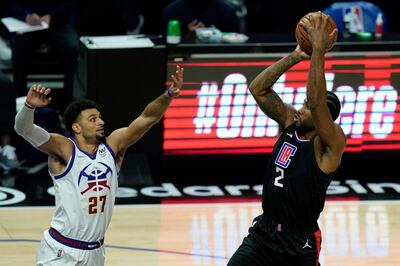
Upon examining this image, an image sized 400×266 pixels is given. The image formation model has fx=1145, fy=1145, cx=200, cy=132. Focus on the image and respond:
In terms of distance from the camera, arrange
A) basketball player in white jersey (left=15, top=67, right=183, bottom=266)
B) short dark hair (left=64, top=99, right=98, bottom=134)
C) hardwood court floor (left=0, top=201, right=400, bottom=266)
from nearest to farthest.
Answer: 1. basketball player in white jersey (left=15, top=67, right=183, bottom=266)
2. short dark hair (left=64, top=99, right=98, bottom=134)
3. hardwood court floor (left=0, top=201, right=400, bottom=266)

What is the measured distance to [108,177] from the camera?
26.8 ft

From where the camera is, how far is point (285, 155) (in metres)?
7.93

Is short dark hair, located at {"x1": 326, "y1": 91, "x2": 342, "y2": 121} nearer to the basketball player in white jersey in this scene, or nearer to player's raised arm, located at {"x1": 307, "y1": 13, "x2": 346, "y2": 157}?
player's raised arm, located at {"x1": 307, "y1": 13, "x2": 346, "y2": 157}

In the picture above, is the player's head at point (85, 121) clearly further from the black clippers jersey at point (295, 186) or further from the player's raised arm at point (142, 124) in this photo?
the black clippers jersey at point (295, 186)

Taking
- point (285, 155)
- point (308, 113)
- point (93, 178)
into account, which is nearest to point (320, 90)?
point (308, 113)

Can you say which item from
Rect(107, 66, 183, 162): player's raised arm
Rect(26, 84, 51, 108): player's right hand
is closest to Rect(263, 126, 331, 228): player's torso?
Rect(107, 66, 183, 162): player's raised arm

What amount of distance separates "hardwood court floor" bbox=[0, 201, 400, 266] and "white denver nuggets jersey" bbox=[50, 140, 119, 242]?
2081 mm

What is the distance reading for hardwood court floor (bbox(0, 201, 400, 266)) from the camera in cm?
1038

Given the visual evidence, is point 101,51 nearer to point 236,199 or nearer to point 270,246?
point 236,199

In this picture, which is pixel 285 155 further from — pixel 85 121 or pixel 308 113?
pixel 85 121

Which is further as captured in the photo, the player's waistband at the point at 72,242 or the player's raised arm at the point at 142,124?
the player's raised arm at the point at 142,124

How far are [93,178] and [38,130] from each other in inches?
20.4

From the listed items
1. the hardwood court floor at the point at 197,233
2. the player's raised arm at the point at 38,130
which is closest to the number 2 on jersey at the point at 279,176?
the player's raised arm at the point at 38,130

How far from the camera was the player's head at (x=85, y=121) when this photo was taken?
8.27 meters
